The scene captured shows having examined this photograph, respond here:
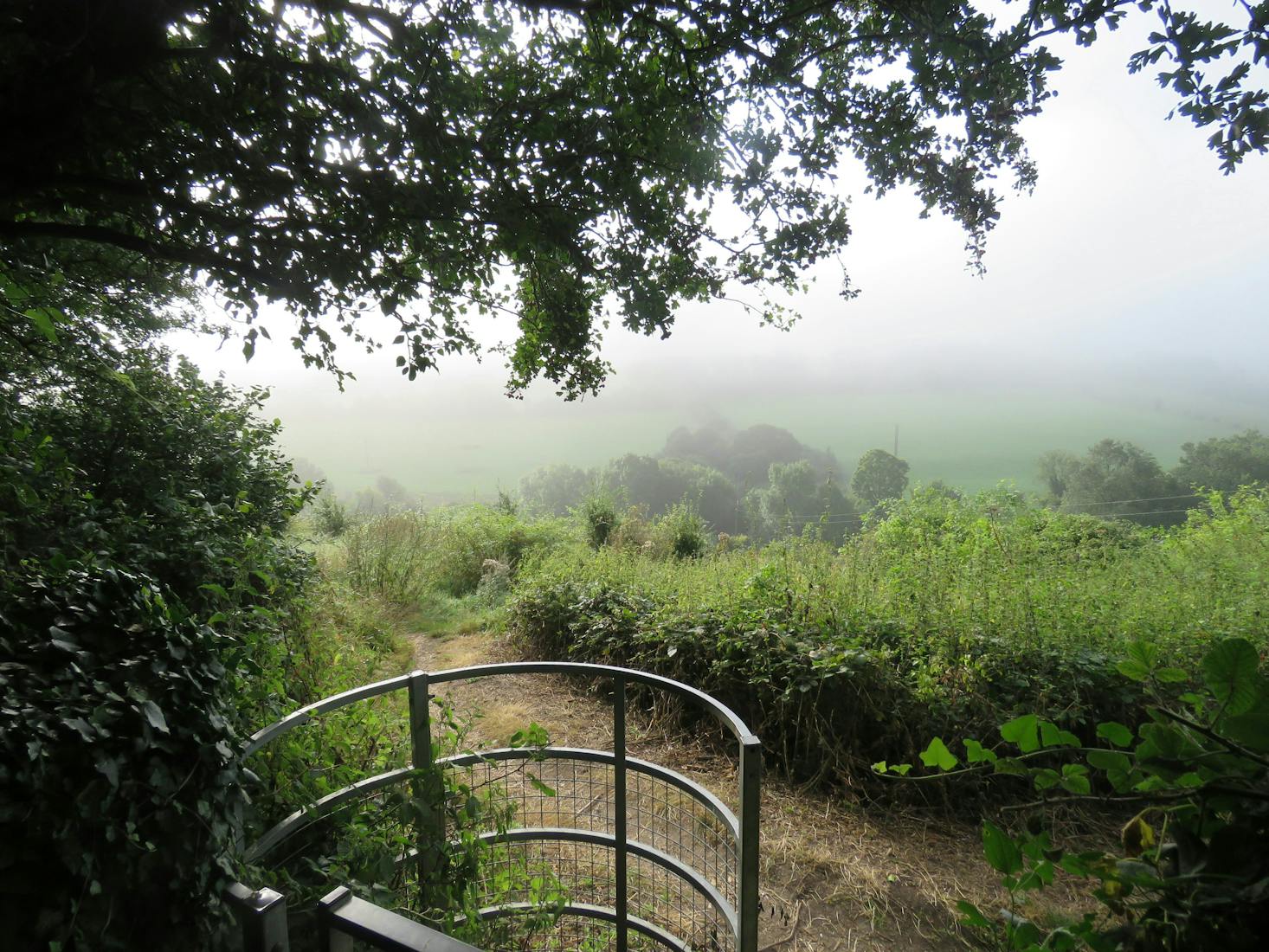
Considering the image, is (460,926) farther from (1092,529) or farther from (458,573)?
(1092,529)

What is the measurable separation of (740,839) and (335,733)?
1.62 m

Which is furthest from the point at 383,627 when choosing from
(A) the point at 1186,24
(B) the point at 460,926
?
(A) the point at 1186,24

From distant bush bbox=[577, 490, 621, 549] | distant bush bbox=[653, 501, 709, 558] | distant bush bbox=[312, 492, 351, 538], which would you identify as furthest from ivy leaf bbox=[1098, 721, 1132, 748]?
distant bush bbox=[312, 492, 351, 538]

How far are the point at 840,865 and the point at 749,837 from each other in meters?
1.85

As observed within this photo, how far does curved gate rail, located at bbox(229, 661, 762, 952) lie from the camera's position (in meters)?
0.76

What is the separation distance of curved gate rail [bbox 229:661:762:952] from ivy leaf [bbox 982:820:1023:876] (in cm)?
56

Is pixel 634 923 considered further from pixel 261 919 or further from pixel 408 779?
pixel 261 919

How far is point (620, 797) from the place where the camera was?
2.28 meters

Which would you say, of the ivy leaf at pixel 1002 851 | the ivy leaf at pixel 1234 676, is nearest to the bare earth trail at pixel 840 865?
the ivy leaf at pixel 1002 851

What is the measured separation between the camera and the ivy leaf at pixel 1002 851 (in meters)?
0.53

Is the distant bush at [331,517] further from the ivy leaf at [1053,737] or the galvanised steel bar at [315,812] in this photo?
the ivy leaf at [1053,737]

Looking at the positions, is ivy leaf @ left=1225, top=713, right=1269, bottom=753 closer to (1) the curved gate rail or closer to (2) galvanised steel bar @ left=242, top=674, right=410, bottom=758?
(1) the curved gate rail

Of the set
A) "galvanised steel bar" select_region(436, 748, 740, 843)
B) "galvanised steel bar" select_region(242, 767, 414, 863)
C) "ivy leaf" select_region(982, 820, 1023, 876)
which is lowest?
"galvanised steel bar" select_region(436, 748, 740, 843)

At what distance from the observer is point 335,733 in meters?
2.43
